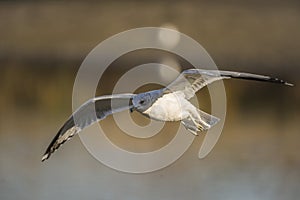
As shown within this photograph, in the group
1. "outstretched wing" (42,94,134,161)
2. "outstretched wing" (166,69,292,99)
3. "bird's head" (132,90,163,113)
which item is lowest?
"outstretched wing" (42,94,134,161)

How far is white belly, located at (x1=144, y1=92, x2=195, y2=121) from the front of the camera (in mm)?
1234

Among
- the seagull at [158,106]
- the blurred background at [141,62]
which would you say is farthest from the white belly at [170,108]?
the blurred background at [141,62]

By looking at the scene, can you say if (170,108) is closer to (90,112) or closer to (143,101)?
(143,101)

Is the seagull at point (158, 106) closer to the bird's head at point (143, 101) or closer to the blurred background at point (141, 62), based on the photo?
the bird's head at point (143, 101)

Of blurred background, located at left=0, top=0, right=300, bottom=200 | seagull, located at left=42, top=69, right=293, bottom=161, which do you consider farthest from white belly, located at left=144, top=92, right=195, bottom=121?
blurred background, located at left=0, top=0, right=300, bottom=200

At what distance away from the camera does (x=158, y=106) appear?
4.06 feet

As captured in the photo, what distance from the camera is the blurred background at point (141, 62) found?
2342 mm

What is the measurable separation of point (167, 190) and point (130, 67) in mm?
767

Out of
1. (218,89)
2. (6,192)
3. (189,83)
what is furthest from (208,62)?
(189,83)

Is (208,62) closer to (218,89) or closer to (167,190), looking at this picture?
(218,89)

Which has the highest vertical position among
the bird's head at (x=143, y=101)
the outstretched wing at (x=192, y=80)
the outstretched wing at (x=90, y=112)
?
the outstretched wing at (x=192, y=80)

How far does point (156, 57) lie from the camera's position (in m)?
2.93

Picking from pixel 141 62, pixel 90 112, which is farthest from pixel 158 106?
pixel 141 62

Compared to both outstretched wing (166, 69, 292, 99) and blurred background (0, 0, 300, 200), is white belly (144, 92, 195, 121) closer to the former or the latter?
outstretched wing (166, 69, 292, 99)
